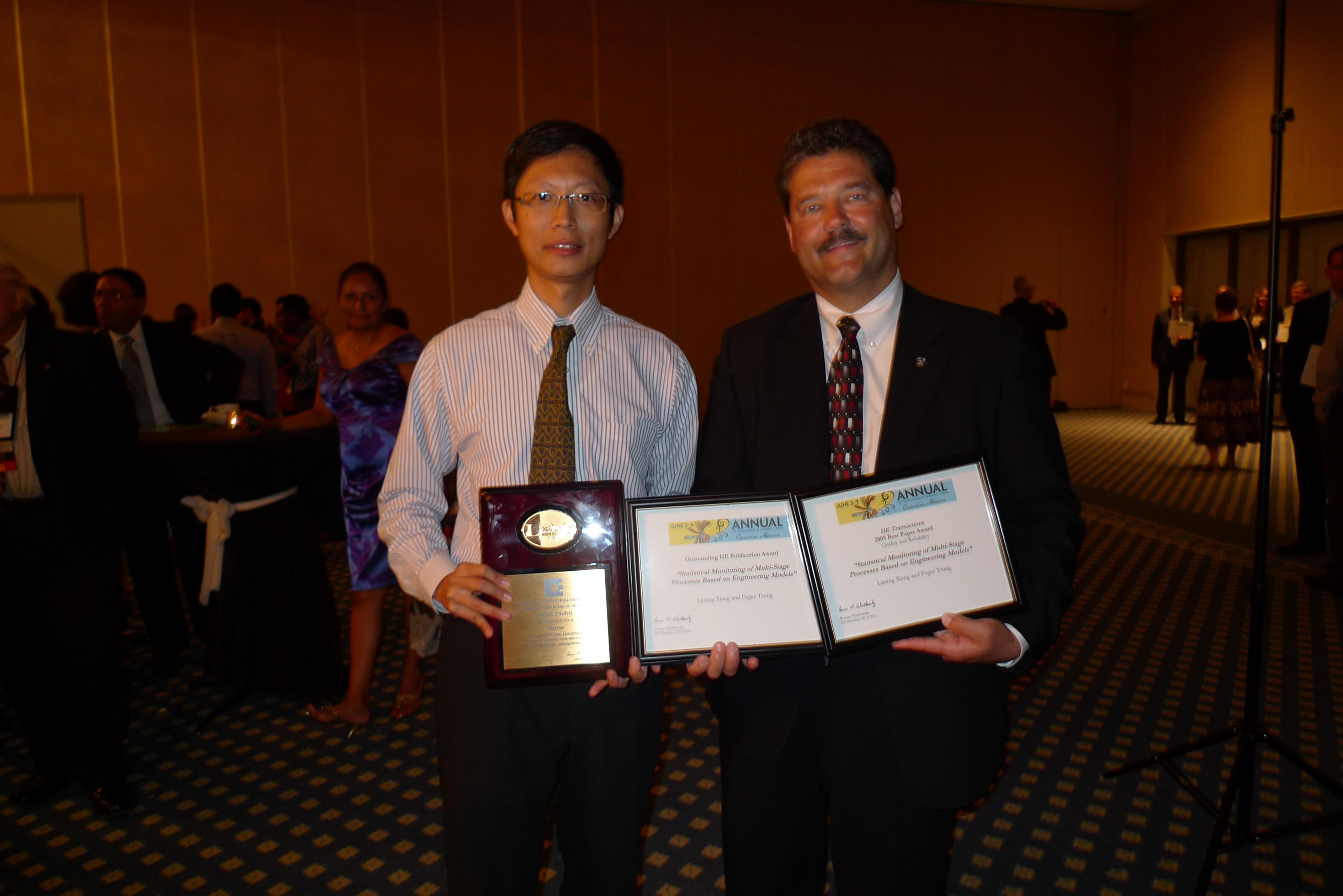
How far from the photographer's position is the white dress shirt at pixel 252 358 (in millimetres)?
5008

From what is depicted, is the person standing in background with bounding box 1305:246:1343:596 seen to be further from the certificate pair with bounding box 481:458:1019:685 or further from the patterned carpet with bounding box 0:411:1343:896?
the certificate pair with bounding box 481:458:1019:685

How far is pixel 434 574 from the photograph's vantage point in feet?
4.60

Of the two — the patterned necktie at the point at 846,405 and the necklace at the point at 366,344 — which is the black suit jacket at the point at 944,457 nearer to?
the patterned necktie at the point at 846,405

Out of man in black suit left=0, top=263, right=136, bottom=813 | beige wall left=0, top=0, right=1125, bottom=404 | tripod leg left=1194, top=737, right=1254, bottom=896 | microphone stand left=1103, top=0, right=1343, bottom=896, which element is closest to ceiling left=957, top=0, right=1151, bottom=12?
beige wall left=0, top=0, right=1125, bottom=404

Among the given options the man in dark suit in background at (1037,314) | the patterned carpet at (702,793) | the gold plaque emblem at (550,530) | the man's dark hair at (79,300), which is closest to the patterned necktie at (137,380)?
the man's dark hair at (79,300)

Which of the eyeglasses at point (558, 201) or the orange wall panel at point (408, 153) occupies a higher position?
the orange wall panel at point (408, 153)

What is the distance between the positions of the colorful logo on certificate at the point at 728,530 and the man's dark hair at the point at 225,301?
487 cm

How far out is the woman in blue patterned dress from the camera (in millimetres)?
3008

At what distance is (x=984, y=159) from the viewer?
40.9 feet

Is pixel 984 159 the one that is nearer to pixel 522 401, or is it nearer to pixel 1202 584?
pixel 1202 584

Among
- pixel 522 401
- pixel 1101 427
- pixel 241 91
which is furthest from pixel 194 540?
pixel 1101 427

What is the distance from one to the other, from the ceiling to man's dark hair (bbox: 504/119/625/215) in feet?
42.4

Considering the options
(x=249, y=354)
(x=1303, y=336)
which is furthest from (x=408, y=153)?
(x=1303, y=336)

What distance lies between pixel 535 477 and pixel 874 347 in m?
0.61
